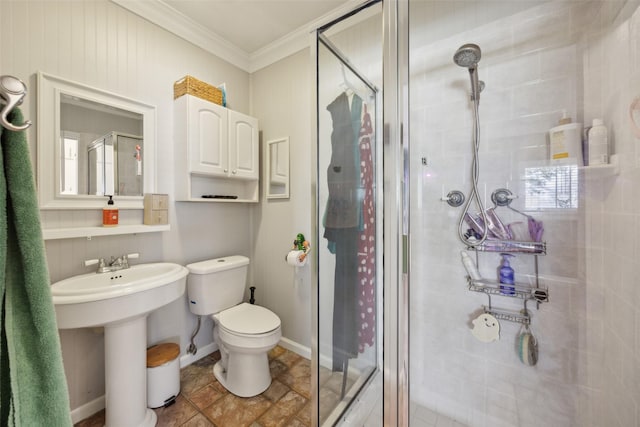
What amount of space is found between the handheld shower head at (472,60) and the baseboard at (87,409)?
8.55 ft

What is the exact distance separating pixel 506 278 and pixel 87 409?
7.55ft

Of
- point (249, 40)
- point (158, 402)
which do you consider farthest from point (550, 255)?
point (249, 40)

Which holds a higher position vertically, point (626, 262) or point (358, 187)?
point (358, 187)

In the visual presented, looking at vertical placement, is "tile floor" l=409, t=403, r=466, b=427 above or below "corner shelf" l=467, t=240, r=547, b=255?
below

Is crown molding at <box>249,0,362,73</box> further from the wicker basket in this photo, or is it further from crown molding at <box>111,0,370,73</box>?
the wicker basket

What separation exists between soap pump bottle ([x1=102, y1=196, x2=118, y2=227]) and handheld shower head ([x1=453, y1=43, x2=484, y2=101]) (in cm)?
200

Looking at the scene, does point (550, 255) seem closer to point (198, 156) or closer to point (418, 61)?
point (418, 61)

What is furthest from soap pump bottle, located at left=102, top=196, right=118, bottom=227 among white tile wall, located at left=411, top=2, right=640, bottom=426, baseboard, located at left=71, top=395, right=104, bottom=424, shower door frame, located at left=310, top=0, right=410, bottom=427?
white tile wall, located at left=411, top=2, right=640, bottom=426

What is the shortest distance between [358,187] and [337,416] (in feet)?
3.81

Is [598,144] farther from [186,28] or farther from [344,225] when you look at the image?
[186,28]

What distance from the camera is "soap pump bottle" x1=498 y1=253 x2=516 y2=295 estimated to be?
122cm

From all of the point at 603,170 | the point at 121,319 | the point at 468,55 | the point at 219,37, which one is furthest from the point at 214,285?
the point at 603,170

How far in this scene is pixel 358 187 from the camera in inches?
48.9

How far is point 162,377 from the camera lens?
143 centimetres
